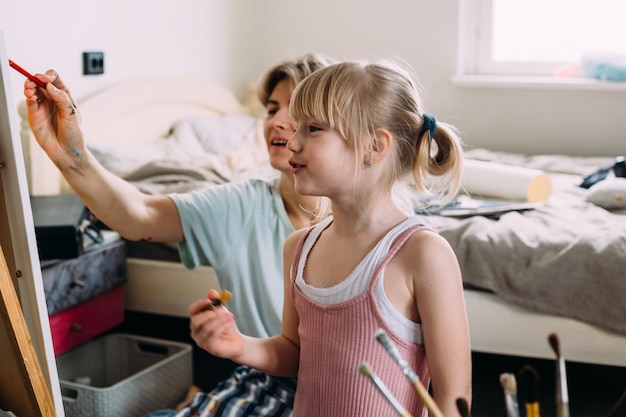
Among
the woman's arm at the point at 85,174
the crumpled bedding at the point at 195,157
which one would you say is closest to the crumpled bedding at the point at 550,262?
the crumpled bedding at the point at 195,157

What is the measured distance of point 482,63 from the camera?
12.8ft

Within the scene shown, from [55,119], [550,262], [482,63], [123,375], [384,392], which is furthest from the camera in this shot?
[482,63]

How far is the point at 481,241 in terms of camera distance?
2191 mm

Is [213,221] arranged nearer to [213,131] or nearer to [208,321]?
[208,321]

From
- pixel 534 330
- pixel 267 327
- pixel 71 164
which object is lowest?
pixel 534 330

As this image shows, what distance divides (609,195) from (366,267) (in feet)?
5.67

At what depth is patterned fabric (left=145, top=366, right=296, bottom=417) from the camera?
1.45m

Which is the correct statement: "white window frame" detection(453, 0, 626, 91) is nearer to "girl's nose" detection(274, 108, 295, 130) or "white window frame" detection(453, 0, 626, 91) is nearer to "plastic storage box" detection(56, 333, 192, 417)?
"plastic storage box" detection(56, 333, 192, 417)

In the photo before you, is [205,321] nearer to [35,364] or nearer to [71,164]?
[35,364]

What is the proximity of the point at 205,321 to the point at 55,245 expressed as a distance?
1193 mm

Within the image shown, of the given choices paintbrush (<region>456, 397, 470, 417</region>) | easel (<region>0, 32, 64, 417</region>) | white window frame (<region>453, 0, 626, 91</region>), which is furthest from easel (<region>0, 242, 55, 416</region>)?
white window frame (<region>453, 0, 626, 91</region>)

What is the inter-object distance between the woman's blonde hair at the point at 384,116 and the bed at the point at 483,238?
1.03 metres

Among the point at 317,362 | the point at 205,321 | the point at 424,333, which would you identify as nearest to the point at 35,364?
the point at 205,321

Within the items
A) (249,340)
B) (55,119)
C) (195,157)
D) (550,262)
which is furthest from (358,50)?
(249,340)
